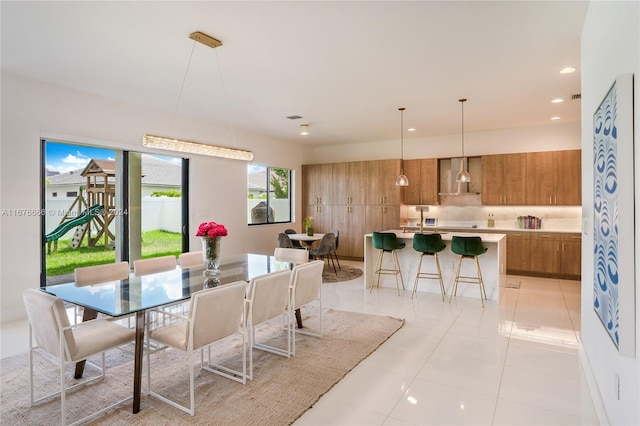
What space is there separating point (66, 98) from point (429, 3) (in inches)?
177

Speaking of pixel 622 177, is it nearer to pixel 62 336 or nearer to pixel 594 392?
pixel 594 392

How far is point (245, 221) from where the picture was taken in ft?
24.0

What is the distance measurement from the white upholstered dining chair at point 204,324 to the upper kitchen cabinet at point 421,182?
6.07 metres

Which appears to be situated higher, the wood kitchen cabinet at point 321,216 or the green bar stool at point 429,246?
the wood kitchen cabinet at point 321,216

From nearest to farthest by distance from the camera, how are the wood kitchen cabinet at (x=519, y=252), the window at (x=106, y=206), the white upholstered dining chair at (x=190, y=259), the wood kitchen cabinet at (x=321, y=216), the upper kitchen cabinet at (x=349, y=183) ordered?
the white upholstered dining chair at (x=190, y=259)
the window at (x=106, y=206)
the wood kitchen cabinet at (x=519, y=252)
the upper kitchen cabinet at (x=349, y=183)
the wood kitchen cabinet at (x=321, y=216)

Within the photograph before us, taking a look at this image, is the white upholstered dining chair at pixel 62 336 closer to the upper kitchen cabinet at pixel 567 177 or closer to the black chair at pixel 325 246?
the black chair at pixel 325 246

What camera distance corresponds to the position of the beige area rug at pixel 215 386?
2.33 m

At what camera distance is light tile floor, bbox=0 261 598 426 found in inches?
92.5

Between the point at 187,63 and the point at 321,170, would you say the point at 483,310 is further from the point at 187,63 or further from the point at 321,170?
the point at 321,170

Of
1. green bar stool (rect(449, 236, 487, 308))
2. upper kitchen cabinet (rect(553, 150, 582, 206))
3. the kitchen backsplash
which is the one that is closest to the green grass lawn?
green bar stool (rect(449, 236, 487, 308))

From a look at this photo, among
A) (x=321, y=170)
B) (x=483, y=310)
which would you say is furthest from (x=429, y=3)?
(x=321, y=170)

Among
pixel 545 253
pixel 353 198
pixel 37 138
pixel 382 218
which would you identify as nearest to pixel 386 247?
pixel 382 218

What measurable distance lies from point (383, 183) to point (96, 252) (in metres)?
5.68

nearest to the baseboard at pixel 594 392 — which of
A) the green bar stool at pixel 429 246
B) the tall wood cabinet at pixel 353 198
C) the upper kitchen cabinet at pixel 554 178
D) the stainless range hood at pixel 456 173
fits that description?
the green bar stool at pixel 429 246
